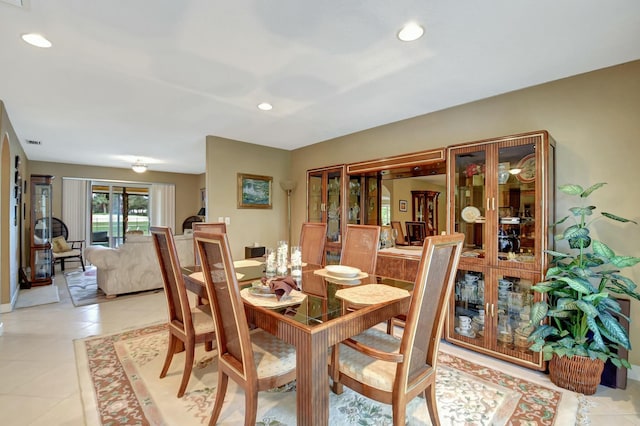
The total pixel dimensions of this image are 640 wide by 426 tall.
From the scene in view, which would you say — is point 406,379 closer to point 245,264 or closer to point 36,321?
point 245,264

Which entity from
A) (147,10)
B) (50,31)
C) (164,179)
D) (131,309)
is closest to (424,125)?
(147,10)

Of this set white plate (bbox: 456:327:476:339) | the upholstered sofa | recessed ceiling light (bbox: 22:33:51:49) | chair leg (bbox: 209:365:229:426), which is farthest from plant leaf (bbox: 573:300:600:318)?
the upholstered sofa

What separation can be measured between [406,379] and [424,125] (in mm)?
2879

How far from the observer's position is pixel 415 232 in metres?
3.51

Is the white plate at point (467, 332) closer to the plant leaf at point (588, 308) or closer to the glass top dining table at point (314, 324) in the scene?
the plant leaf at point (588, 308)

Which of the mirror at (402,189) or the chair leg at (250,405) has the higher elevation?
the mirror at (402,189)

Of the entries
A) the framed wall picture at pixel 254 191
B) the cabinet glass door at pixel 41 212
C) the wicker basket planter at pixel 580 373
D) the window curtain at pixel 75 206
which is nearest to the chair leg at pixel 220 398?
the wicker basket planter at pixel 580 373

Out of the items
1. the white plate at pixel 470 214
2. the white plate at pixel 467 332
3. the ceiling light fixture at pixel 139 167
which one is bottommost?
the white plate at pixel 467 332

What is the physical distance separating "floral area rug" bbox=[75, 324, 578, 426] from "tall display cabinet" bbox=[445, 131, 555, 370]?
0.35 metres

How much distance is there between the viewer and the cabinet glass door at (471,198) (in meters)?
2.68

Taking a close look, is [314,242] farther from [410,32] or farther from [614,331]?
[614,331]

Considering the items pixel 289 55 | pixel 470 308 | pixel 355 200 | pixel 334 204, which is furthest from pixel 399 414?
pixel 334 204

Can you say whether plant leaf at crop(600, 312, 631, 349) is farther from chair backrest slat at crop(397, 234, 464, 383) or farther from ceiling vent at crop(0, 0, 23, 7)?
ceiling vent at crop(0, 0, 23, 7)

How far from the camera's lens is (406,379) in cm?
136
